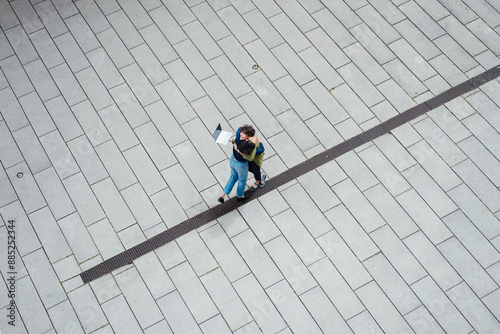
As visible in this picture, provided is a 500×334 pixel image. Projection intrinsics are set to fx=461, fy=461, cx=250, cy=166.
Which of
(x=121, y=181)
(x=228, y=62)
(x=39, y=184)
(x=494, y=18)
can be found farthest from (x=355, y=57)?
(x=39, y=184)

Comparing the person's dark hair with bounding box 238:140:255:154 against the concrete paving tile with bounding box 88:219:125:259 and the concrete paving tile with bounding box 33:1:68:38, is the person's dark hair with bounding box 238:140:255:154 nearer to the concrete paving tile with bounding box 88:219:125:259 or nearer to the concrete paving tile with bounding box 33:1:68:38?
the concrete paving tile with bounding box 88:219:125:259

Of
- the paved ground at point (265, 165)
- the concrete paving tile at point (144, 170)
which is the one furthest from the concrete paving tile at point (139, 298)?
the concrete paving tile at point (144, 170)

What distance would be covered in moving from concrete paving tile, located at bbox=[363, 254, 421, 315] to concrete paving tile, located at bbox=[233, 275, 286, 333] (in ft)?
4.38

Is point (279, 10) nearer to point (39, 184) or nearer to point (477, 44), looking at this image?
point (477, 44)

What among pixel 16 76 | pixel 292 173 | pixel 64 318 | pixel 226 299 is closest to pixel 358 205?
pixel 292 173

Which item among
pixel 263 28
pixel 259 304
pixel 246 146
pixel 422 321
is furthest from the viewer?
pixel 263 28

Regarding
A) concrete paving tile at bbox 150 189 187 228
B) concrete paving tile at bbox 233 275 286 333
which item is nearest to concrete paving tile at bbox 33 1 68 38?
concrete paving tile at bbox 150 189 187 228

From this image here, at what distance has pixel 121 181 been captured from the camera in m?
6.44

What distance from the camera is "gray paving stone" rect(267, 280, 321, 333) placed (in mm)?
5578

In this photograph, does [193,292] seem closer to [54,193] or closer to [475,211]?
[54,193]

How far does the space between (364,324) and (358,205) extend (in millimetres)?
1539

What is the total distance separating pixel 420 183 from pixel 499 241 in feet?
3.99

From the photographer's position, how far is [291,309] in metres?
5.66

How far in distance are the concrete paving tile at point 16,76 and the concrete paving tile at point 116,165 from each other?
1.63m
